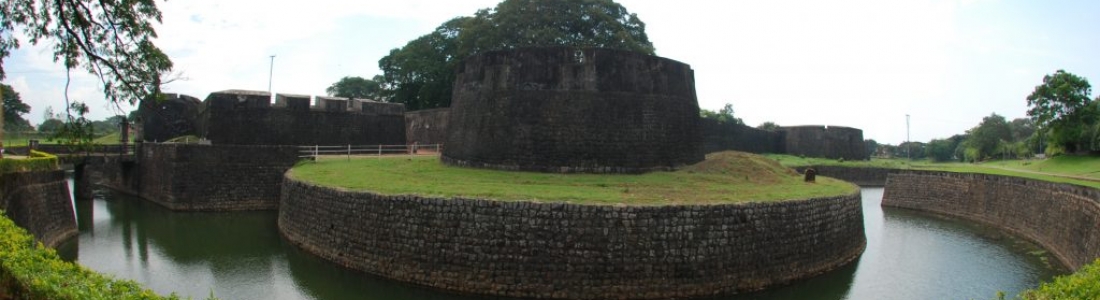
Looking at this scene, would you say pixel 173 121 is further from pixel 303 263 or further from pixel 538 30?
pixel 303 263

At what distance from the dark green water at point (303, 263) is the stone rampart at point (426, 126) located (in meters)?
8.92

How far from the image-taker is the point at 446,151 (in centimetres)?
1802

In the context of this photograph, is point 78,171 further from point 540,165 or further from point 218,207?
point 540,165

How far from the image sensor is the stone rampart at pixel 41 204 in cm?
1176

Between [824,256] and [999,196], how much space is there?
39.6 ft

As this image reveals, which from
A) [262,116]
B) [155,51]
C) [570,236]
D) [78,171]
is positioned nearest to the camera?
[155,51]

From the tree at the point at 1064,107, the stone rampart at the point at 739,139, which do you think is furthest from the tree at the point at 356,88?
the tree at the point at 1064,107

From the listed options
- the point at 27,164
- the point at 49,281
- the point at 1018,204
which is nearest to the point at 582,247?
the point at 49,281

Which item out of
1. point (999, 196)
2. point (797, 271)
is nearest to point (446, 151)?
point (797, 271)

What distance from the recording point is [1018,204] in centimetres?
1888

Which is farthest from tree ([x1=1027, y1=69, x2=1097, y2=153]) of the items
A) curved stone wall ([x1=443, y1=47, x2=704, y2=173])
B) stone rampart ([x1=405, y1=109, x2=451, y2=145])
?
stone rampart ([x1=405, y1=109, x2=451, y2=145])

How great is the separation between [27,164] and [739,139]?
1221 inches

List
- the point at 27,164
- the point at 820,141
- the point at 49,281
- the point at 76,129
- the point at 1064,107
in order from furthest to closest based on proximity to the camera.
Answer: the point at 820,141, the point at 1064,107, the point at 27,164, the point at 76,129, the point at 49,281

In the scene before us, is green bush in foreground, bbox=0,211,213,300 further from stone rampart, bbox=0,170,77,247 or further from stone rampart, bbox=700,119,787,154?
stone rampart, bbox=700,119,787,154
